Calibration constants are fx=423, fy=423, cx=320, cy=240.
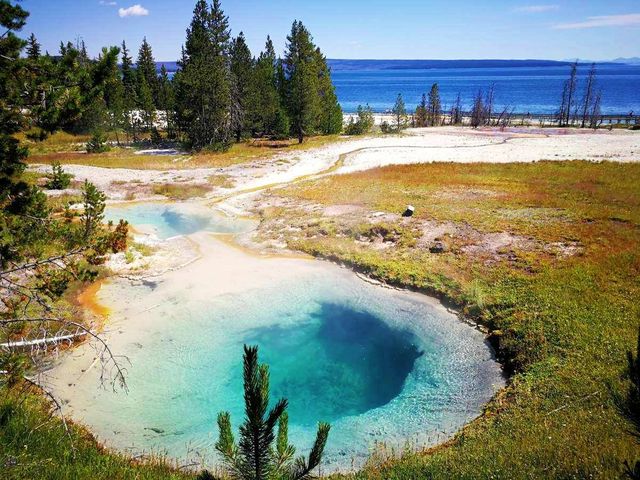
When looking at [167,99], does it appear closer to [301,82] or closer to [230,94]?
[230,94]

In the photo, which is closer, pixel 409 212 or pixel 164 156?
pixel 409 212

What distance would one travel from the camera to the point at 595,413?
30.7 ft

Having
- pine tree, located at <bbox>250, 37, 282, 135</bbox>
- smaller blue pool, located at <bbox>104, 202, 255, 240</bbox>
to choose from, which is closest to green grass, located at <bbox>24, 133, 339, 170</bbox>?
pine tree, located at <bbox>250, 37, 282, 135</bbox>

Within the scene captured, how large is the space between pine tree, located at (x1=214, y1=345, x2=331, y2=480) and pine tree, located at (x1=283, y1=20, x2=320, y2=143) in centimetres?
5401

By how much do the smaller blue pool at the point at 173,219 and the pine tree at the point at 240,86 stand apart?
1143 inches

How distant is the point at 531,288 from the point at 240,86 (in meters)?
53.3

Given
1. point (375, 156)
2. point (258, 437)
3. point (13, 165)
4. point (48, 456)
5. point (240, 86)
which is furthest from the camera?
point (240, 86)

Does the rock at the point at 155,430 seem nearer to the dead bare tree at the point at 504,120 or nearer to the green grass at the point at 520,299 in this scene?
the green grass at the point at 520,299

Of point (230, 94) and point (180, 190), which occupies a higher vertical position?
point (230, 94)

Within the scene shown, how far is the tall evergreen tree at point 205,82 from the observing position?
48719 mm

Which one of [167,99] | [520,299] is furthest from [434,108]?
[520,299]

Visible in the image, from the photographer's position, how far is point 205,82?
159 feet

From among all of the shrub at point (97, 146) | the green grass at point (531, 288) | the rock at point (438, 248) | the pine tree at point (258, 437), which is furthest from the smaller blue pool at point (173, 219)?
the shrub at point (97, 146)

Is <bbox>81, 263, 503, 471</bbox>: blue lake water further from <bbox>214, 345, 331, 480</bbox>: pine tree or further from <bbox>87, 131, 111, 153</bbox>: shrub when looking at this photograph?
<bbox>87, 131, 111, 153</bbox>: shrub
